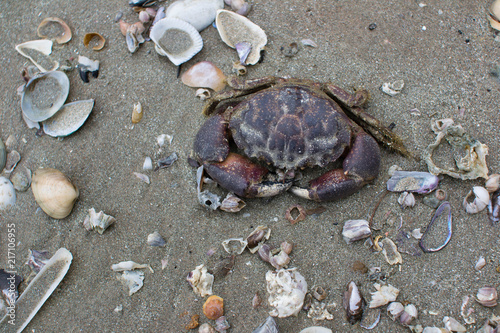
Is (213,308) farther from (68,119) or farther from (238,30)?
(238,30)

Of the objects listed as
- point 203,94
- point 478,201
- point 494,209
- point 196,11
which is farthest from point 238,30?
point 494,209

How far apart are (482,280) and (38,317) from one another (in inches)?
112

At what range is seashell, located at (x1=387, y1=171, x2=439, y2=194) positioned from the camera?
231 cm

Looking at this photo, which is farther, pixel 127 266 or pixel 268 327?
pixel 127 266

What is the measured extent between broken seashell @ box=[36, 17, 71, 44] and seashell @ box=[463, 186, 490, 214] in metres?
3.31

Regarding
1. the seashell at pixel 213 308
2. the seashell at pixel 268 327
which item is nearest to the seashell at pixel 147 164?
the seashell at pixel 213 308

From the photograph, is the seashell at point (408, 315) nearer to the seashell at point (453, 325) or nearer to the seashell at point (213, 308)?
the seashell at point (453, 325)

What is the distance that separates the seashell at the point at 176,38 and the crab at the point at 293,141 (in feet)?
2.16

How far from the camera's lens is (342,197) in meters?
2.30

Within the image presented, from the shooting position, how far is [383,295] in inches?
83.5

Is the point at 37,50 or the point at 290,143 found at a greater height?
the point at 37,50

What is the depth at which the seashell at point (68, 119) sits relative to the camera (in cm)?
271

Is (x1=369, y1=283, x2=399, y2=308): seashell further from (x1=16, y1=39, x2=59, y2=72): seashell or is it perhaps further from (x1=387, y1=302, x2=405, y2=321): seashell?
(x1=16, y1=39, x2=59, y2=72): seashell

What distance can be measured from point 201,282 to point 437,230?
1545 mm
